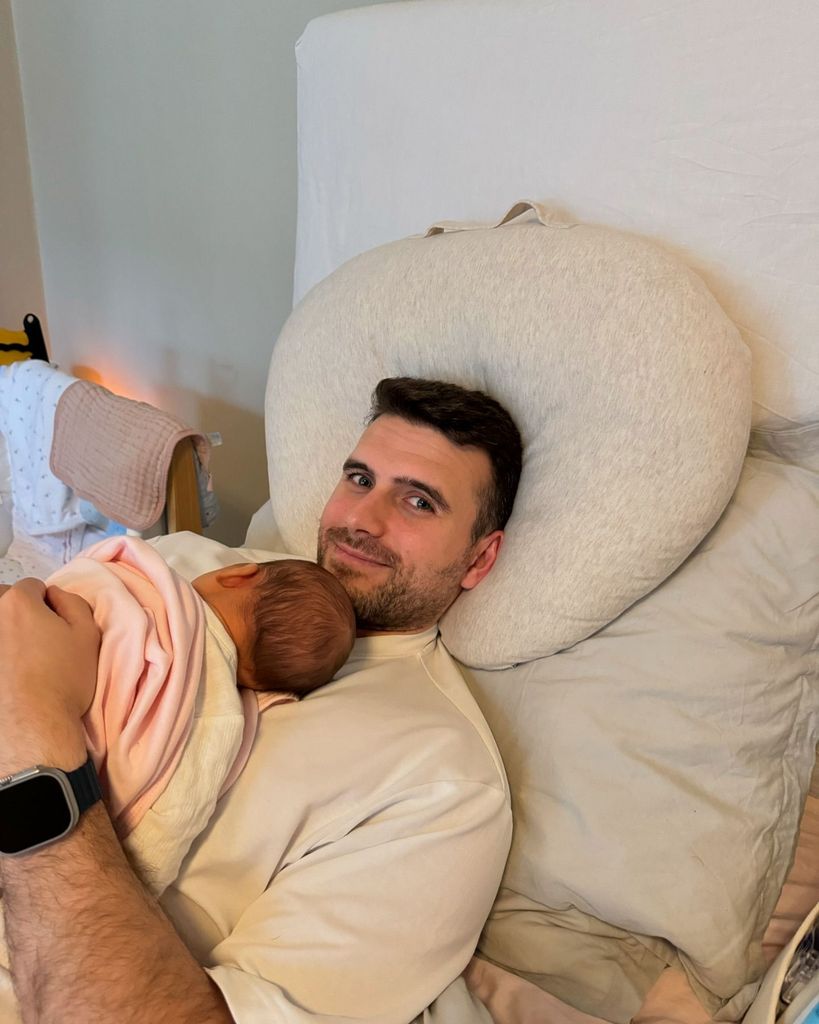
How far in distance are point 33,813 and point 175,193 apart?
1.88 meters

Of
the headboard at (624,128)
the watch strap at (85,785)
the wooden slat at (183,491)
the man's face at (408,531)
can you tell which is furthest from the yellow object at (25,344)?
the watch strap at (85,785)

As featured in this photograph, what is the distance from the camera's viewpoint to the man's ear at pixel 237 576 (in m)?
1.05

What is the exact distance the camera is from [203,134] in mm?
2037

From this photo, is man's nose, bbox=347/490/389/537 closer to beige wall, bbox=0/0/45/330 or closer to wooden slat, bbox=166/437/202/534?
wooden slat, bbox=166/437/202/534

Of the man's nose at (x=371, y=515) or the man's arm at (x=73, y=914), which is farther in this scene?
the man's nose at (x=371, y=515)

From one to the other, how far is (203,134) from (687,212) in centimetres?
146

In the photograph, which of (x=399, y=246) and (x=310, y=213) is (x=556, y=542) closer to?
(x=399, y=246)

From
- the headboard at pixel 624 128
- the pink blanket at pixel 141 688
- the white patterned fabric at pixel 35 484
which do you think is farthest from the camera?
the white patterned fabric at pixel 35 484

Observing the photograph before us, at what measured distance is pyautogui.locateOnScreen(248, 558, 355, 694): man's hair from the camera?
964 millimetres

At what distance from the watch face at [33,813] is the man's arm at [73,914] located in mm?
16

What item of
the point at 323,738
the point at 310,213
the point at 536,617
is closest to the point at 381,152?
the point at 310,213

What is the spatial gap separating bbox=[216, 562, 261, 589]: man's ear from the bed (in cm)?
32

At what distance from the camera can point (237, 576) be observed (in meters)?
1.06

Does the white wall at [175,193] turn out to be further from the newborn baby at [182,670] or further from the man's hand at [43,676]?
the man's hand at [43,676]
